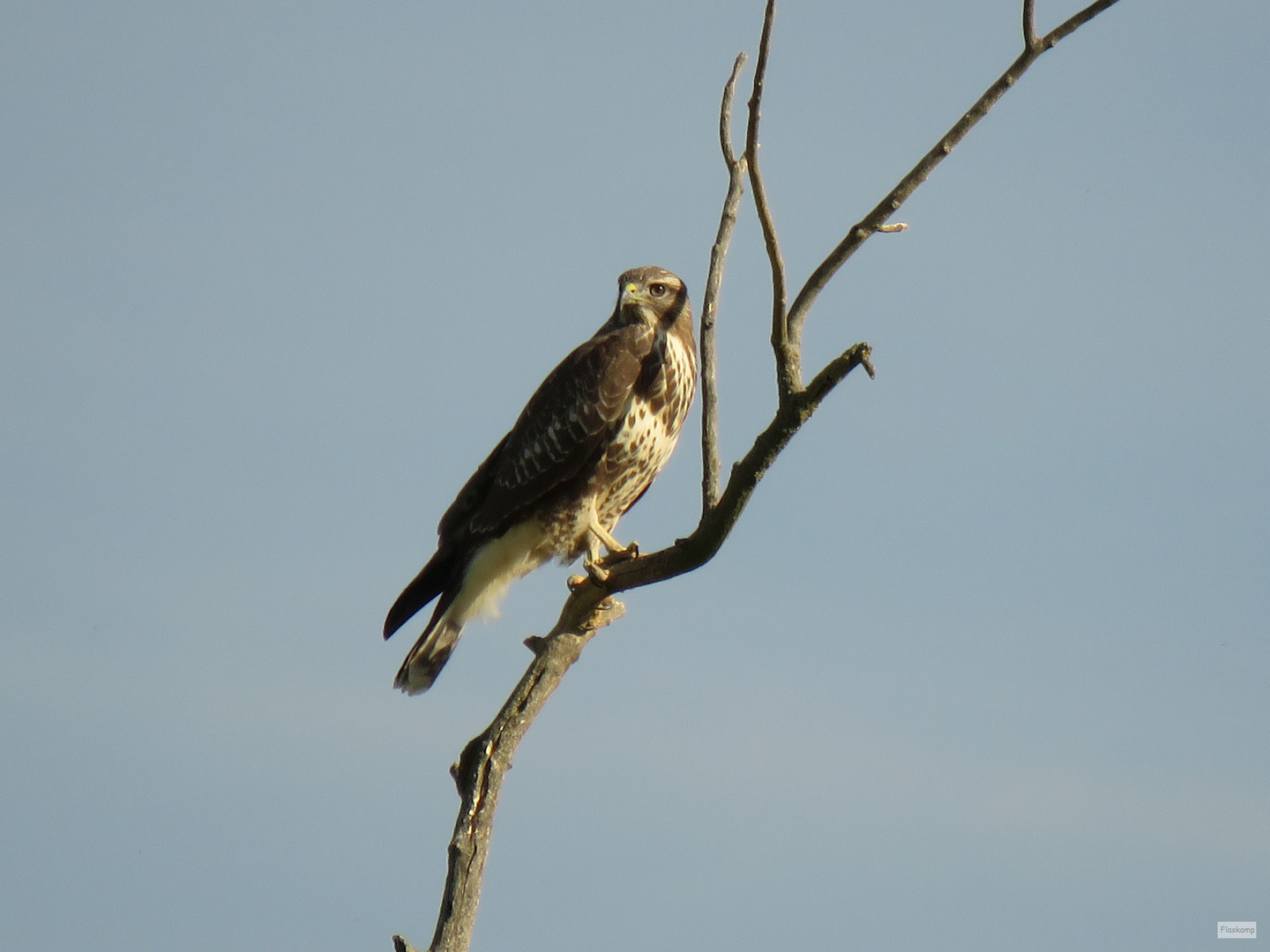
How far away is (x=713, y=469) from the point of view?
186 inches

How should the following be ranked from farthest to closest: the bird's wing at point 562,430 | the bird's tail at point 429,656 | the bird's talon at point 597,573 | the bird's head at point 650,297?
the bird's head at point 650,297, the bird's tail at point 429,656, the bird's wing at point 562,430, the bird's talon at point 597,573

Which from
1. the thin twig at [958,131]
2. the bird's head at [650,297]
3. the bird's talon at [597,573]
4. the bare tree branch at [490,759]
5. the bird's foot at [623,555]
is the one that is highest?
the bird's head at [650,297]

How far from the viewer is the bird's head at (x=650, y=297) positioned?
22.2 feet

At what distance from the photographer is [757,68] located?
4191mm

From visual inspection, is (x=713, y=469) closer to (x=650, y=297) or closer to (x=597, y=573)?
(x=597, y=573)

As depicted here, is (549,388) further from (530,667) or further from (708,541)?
(708,541)

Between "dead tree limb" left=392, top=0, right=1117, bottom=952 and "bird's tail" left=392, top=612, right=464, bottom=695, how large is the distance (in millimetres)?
1349

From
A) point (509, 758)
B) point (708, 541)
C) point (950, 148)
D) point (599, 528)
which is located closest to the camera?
point (950, 148)

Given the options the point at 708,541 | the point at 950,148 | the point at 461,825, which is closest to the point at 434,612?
the point at 461,825

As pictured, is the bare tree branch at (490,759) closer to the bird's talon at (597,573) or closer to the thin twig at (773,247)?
the bird's talon at (597,573)

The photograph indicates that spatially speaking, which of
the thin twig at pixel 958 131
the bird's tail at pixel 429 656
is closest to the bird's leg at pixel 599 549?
the bird's tail at pixel 429 656

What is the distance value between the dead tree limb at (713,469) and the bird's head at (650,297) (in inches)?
66.7

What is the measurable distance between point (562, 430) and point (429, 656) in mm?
1263

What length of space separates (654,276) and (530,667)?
240cm
